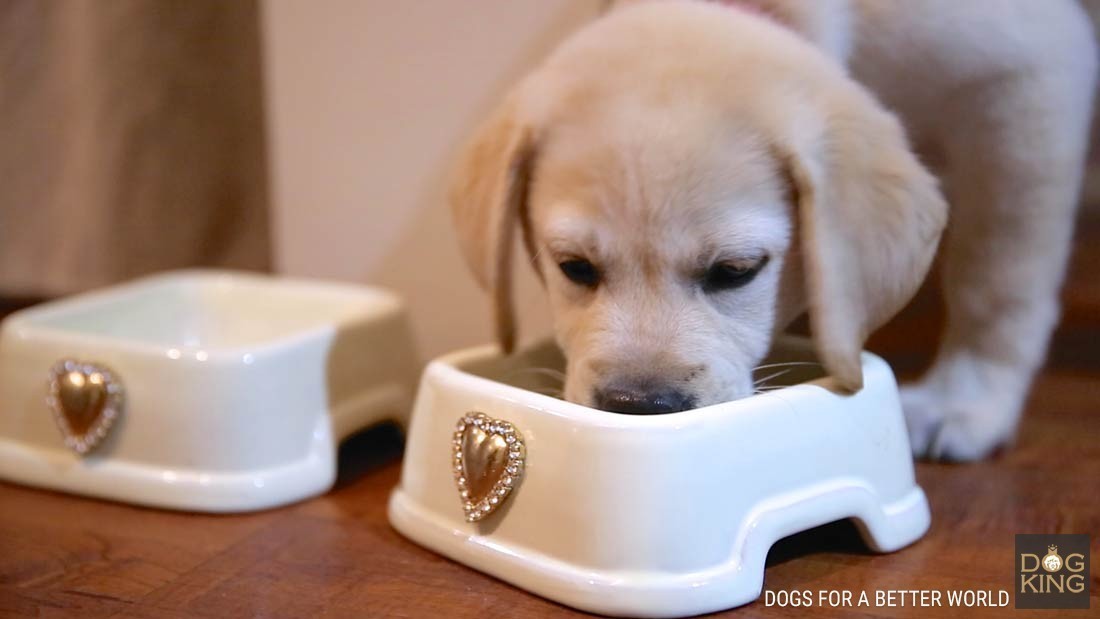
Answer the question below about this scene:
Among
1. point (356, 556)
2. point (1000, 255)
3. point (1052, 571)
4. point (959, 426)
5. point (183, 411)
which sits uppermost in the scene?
point (183, 411)

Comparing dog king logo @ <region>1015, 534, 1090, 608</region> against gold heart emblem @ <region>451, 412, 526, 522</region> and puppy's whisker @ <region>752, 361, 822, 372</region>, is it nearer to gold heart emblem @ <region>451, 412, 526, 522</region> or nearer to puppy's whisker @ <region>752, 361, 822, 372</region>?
puppy's whisker @ <region>752, 361, 822, 372</region>

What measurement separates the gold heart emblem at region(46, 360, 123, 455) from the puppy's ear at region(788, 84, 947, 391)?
108 cm

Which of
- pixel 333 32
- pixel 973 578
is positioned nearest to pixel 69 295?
pixel 333 32

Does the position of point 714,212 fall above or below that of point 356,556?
above

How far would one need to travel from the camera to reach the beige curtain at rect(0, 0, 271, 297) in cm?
A: 298

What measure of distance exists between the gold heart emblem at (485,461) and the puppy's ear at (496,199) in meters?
0.31

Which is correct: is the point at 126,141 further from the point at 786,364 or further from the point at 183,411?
the point at 786,364

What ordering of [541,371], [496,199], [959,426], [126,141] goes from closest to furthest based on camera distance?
1. [496,199]
2. [541,371]
3. [959,426]
4. [126,141]

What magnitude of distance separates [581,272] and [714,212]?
0.23 meters

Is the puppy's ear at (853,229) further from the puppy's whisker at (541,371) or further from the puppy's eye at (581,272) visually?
the puppy's whisker at (541,371)

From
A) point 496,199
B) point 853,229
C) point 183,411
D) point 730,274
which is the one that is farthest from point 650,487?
point 183,411

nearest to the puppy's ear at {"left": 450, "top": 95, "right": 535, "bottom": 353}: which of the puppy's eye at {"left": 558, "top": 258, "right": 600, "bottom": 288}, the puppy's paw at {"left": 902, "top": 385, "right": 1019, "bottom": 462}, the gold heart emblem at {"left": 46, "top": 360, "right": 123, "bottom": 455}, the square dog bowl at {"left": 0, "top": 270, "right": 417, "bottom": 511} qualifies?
the puppy's eye at {"left": 558, "top": 258, "right": 600, "bottom": 288}

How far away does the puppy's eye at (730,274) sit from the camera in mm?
1478

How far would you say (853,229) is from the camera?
57.5 inches
